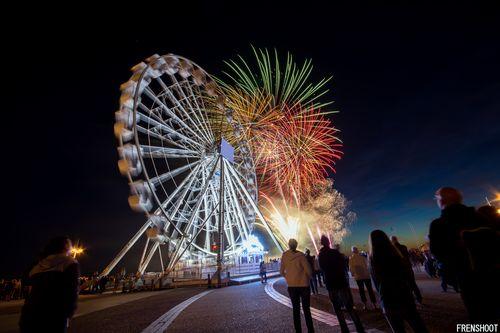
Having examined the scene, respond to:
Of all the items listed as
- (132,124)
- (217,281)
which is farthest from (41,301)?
(132,124)

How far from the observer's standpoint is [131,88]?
18406mm

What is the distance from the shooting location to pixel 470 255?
220cm

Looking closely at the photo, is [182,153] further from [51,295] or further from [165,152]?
[51,295]

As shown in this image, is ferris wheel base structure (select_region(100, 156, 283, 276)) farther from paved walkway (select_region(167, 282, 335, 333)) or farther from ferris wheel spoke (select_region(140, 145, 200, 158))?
paved walkway (select_region(167, 282, 335, 333))

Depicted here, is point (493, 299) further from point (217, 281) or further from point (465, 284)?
point (217, 281)

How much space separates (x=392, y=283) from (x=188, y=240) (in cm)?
2013

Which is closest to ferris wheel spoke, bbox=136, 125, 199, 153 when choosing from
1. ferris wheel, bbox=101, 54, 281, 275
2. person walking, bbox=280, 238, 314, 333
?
ferris wheel, bbox=101, 54, 281, 275

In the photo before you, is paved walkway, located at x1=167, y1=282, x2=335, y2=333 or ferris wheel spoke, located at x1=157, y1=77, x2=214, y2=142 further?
ferris wheel spoke, located at x1=157, y1=77, x2=214, y2=142

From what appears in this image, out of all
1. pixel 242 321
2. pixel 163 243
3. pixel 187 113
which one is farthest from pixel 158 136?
pixel 242 321

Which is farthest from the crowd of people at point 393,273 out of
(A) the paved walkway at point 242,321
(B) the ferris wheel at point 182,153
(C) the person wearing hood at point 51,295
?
(B) the ferris wheel at point 182,153

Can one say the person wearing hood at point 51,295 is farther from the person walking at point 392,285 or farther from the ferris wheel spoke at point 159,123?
the ferris wheel spoke at point 159,123

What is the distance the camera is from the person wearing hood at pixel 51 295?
2963 millimetres

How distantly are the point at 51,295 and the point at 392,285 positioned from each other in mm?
4032

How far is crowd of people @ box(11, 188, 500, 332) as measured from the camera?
2162 millimetres
